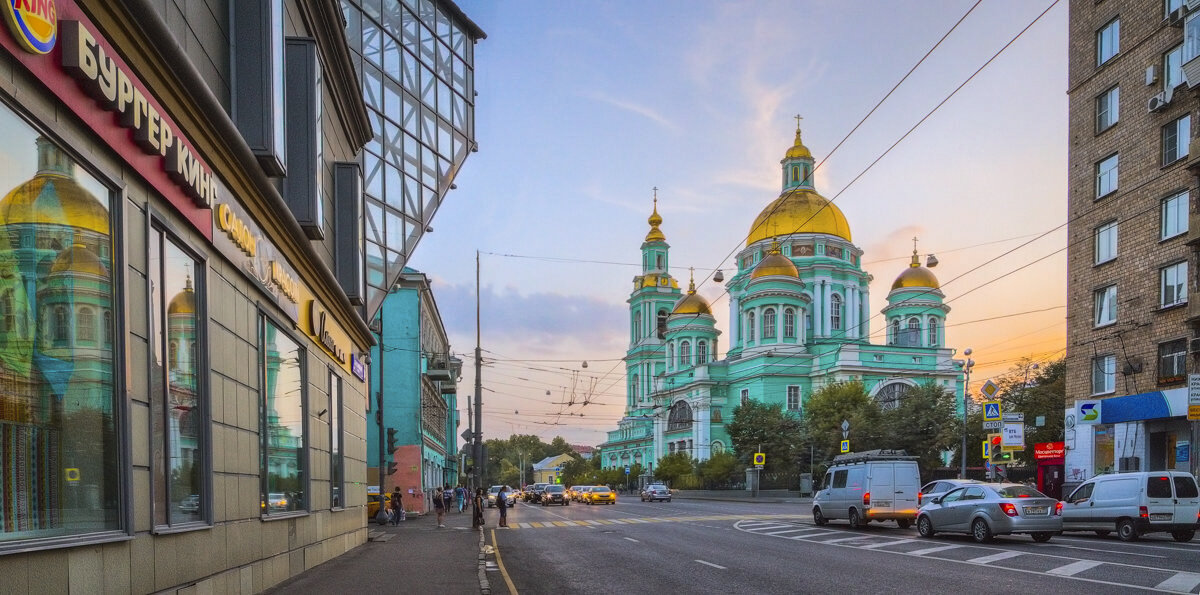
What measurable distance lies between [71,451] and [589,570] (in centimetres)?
1040

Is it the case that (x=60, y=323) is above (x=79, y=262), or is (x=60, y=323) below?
below

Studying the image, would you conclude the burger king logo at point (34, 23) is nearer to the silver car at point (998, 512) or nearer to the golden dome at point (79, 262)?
the golden dome at point (79, 262)

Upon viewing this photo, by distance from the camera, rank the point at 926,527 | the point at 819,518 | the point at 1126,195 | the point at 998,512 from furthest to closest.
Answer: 1. the point at 1126,195
2. the point at 819,518
3. the point at 926,527
4. the point at 998,512

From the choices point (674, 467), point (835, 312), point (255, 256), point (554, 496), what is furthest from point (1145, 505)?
point (835, 312)

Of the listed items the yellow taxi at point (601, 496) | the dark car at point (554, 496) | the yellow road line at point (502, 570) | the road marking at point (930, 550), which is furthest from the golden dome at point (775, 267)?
the road marking at point (930, 550)

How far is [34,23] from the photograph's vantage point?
5863mm

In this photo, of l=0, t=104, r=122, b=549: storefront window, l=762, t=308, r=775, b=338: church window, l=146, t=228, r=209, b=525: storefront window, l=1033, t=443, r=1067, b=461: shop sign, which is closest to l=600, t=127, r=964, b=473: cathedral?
l=762, t=308, r=775, b=338: church window

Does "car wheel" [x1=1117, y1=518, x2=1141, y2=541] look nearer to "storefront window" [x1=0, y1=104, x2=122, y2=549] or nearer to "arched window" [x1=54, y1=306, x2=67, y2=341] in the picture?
"storefront window" [x1=0, y1=104, x2=122, y2=549]

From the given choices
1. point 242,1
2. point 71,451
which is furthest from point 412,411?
point 71,451

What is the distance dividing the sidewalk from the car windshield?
36.3 ft

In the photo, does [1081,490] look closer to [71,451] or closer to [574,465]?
[71,451]

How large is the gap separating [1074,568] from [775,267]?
72.6 meters

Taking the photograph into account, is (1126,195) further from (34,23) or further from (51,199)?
(34,23)

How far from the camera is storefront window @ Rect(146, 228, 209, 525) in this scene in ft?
27.6
